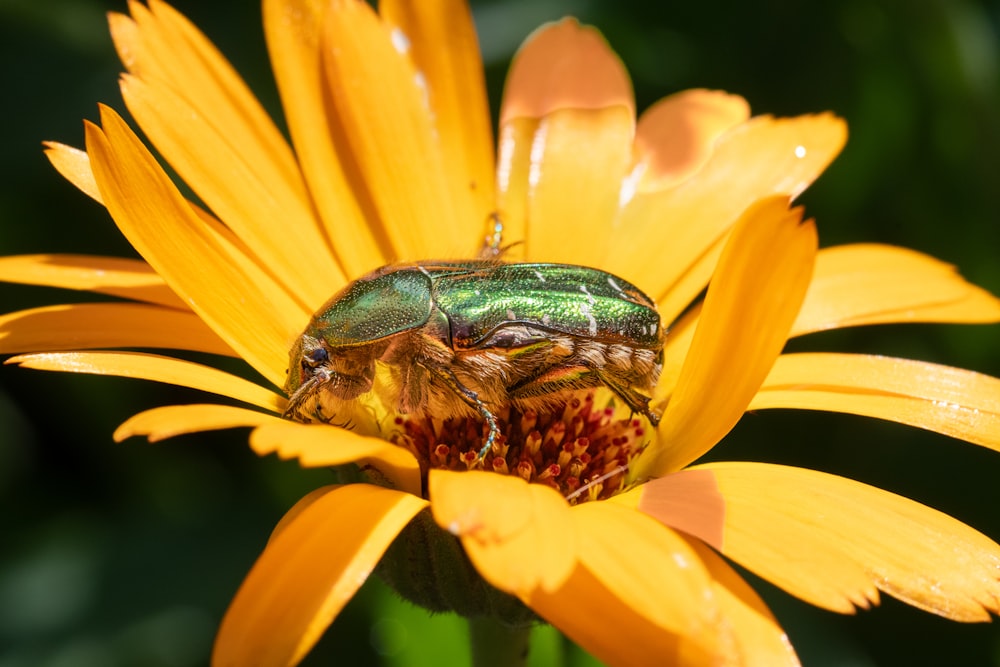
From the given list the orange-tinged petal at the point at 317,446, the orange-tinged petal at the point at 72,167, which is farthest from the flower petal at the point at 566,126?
the orange-tinged petal at the point at 317,446

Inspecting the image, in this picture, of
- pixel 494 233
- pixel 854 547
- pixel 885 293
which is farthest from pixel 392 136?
pixel 854 547

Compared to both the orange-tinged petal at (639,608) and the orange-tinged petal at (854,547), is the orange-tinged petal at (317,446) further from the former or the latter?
the orange-tinged petal at (854,547)

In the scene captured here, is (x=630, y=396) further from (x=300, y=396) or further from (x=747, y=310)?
(x=300, y=396)

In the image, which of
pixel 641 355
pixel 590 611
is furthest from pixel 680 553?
pixel 641 355

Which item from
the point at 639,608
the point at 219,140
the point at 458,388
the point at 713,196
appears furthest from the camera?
the point at 713,196

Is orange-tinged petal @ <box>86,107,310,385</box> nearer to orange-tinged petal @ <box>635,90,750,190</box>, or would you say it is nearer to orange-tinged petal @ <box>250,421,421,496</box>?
orange-tinged petal @ <box>250,421,421,496</box>

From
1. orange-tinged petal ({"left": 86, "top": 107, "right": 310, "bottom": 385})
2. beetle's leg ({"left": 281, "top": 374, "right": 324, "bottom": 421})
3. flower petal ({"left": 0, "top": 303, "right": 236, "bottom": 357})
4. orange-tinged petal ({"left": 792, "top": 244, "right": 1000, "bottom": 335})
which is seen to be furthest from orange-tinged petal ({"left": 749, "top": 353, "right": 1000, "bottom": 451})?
flower petal ({"left": 0, "top": 303, "right": 236, "bottom": 357})
